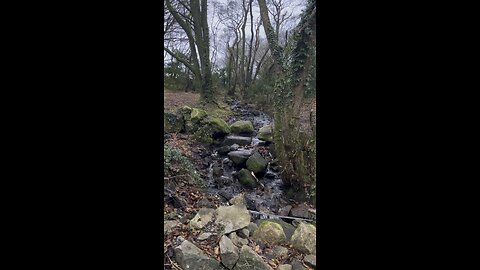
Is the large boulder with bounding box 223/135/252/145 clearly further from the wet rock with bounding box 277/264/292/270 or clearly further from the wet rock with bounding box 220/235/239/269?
the wet rock with bounding box 277/264/292/270

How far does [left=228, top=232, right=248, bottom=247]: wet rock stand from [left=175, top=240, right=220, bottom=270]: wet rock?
25cm

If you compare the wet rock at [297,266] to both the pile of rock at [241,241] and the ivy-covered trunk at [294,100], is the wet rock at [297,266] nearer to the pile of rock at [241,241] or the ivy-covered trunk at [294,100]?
the pile of rock at [241,241]

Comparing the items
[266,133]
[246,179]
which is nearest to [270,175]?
[246,179]

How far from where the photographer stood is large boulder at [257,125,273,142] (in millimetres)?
3457

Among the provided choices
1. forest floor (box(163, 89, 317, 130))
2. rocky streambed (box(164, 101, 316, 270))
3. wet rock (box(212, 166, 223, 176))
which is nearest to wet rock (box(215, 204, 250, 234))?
rocky streambed (box(164, 101, 316, 270))

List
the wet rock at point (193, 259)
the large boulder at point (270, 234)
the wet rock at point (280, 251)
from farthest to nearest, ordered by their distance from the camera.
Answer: the large boulder at point (270, 234) → the wet rock at point (280, 251) → the wet rock at point (193, 259)

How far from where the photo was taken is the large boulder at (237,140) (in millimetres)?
3502

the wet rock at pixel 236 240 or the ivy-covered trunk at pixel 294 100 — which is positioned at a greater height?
the ivy-covered trunk at pixel 294 100

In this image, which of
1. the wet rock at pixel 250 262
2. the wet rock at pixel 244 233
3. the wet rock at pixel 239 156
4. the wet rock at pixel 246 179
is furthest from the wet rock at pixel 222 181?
the wet rock at pixel 250 262

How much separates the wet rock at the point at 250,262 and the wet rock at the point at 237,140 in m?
1.35
